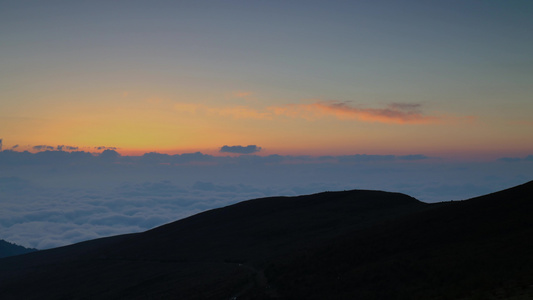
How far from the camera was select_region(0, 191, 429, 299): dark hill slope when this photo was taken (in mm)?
51594

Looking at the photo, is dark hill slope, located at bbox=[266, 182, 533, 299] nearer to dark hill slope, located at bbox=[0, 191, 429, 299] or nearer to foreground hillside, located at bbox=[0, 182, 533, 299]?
foreground hillside, located at bbox=[0, 182, 533, 299]

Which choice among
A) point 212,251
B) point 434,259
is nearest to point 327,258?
point 434,259

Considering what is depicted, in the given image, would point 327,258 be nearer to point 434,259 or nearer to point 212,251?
point 434,259

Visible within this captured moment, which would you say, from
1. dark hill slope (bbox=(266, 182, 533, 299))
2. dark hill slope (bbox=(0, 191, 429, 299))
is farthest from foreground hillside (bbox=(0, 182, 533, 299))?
dark hill slope (bbox=(0, 191, 429, 299))

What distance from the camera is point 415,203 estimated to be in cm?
8244

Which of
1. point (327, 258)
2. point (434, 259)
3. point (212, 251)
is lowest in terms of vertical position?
point (212, 251)

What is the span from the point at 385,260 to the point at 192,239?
56.8 m

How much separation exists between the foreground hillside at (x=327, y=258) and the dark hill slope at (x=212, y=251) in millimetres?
326

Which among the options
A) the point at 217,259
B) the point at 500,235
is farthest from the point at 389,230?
the point at 217,259

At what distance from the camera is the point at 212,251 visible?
231 feet

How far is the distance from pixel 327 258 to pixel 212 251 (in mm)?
33709

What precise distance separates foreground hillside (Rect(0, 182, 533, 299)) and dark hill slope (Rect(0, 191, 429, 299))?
0.33 meters

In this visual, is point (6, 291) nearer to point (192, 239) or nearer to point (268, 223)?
point (192, 239)

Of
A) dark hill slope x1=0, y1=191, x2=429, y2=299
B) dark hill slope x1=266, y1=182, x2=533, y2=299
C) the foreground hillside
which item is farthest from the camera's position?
dark hill slope x1=0, y1=191, x2=429, y2=299
